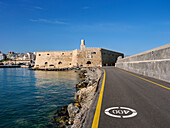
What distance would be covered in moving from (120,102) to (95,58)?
64.8m

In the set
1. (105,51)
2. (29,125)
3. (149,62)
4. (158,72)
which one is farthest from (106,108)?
(105,51)

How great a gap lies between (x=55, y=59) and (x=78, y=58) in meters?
21.0

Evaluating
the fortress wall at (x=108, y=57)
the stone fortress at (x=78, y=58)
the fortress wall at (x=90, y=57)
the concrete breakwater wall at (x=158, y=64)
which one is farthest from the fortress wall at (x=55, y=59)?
the concrete breakwater wall at (x=158, y=64)

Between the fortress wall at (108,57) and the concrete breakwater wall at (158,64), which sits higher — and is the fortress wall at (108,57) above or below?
above

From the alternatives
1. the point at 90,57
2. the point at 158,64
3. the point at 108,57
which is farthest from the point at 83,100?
the point at 108,57

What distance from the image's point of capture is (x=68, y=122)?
9.16m

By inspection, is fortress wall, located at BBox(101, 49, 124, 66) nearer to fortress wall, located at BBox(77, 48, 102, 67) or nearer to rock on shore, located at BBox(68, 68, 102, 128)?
fortress wall, located at BBox(77, 48, 102, 67)

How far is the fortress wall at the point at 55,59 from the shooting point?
3334 inches

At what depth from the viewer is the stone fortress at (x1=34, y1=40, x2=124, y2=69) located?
71000 millimetres

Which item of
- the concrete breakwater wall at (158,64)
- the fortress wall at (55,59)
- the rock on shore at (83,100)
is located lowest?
the rock on shore at (83,100)

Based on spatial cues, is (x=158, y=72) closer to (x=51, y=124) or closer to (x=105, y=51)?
(x=51, y=124)

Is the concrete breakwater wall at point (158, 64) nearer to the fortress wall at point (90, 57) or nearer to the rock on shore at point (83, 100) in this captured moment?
the rock on shore at point (83, 100)

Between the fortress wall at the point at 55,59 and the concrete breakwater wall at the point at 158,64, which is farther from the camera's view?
the fortress wall at the point at 55,59

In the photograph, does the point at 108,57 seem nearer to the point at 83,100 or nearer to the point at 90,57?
the point at 90,57
